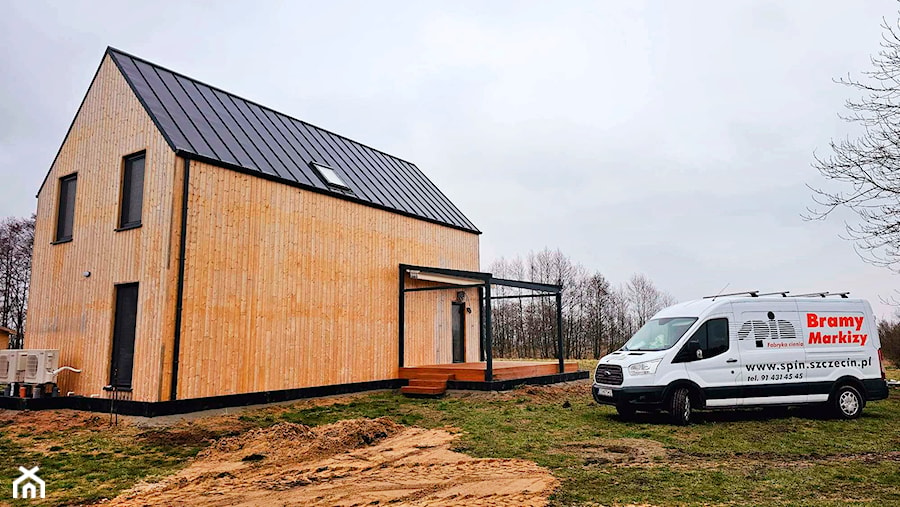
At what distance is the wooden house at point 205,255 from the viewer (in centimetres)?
1058

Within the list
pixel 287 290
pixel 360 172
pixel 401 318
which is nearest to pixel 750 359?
pixel 401 318

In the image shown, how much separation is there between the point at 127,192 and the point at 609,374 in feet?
33.8

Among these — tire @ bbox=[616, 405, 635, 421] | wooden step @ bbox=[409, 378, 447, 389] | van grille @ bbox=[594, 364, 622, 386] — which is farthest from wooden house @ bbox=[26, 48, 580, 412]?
tire @ bbox=[616, 405, 635, 421]

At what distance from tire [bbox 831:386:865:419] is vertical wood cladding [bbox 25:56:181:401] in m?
12.0

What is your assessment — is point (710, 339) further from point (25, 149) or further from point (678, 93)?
point (25, 149)

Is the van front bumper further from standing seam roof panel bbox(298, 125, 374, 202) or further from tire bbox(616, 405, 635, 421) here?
standing seam roof panel bbox(298, 125, 374, 202)

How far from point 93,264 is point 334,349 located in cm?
542

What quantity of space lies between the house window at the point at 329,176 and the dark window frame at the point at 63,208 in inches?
215

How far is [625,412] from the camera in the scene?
393 inches

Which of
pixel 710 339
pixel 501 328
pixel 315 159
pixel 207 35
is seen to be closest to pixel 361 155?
pixel 315 159

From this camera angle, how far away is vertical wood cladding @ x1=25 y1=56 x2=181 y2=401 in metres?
10.3

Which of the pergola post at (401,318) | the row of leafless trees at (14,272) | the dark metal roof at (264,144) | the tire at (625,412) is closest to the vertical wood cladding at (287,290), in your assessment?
the pergola post at (401,318)

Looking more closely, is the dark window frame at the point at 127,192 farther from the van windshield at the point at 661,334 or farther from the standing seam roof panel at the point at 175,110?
the van windshield at the point at 661,334

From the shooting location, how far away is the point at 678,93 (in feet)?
52.0
